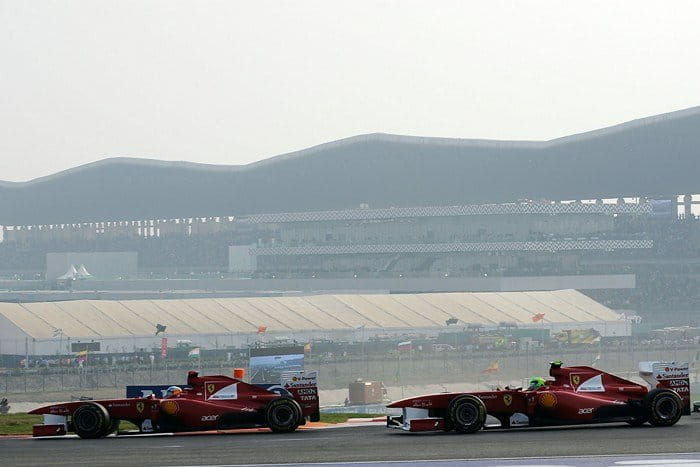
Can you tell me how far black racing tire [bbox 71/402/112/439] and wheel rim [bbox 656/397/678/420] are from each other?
1153 cm

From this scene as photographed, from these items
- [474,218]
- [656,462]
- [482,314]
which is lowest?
[656,462]

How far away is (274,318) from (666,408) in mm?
89010

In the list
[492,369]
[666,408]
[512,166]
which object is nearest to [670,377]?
[666,408]

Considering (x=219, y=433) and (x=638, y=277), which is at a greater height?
(x=638, y=277)

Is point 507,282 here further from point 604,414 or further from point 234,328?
point 604,414

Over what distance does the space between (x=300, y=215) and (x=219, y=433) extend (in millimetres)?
159380

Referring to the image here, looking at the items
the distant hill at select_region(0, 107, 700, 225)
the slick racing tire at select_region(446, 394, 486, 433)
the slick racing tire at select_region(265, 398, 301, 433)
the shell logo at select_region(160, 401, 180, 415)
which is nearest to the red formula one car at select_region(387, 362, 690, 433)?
the slick racing tire at select_region(446, 394, 486, 433)

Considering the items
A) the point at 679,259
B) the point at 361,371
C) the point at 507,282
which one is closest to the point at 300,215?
the point at 507,282

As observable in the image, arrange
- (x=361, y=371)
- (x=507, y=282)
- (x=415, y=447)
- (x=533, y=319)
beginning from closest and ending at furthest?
(x=415, y=447) < (x=361, y=371) < (x=533, y=319) < (x=507, y=282)

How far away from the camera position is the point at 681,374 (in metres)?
30.1

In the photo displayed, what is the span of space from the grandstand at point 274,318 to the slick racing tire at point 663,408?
6864 cm

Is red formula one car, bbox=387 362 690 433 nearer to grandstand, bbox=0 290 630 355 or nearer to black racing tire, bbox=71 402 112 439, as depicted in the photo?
black racing tire, bbox=71 402 112 439

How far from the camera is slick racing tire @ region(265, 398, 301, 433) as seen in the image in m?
30.3

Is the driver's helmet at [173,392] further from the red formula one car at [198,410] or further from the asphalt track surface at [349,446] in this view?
the asphalt track surface at [349,446]
